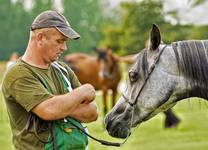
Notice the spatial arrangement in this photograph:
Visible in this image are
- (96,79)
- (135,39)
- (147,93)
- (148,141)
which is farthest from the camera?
(135,39)

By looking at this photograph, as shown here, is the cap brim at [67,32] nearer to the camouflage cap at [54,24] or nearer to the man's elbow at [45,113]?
the camouflage cap at [54,24]

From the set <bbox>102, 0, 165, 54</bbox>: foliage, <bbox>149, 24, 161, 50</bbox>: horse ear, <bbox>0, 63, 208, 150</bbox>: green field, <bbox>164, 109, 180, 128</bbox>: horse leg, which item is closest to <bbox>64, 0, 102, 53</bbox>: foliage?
<bbox>102, 0, 165, 54</bbox>: foliage

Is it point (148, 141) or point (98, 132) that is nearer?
point (148, 141)

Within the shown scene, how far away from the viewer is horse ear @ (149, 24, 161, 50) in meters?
4.24

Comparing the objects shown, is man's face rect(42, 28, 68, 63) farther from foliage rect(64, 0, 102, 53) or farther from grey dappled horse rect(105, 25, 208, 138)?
foliage rect(64, 0, 102, 53)

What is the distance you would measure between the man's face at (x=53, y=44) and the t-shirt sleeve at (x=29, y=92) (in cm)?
17

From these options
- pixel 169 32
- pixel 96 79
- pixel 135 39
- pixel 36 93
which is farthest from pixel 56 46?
pixel 135 39

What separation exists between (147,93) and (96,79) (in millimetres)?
15610

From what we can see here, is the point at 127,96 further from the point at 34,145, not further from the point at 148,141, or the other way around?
the point at 148,141

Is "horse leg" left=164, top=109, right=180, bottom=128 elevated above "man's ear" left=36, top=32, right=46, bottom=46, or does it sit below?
below

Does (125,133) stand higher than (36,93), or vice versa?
(36,93)

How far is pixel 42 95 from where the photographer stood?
4117mm

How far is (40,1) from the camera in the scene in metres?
49.1

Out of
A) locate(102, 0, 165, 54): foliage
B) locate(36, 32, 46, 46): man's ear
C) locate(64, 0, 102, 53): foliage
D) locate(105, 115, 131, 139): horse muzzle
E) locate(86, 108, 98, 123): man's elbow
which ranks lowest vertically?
locate(64, 0, 102, 53): foliage
